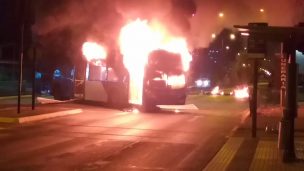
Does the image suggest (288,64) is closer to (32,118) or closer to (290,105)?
(290,105)

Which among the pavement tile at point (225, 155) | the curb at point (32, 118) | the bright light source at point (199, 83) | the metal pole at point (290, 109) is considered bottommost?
the pavement tile at point (225, 155)

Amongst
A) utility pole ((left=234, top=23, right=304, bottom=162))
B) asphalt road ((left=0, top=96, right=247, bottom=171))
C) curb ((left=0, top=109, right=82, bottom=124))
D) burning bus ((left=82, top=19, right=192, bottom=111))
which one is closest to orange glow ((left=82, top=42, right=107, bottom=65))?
burning bus ((left=82, top=19, right=192, bottom=111))

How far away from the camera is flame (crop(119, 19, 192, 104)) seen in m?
26.3

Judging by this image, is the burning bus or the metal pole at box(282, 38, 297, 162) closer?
the metal pole at box(282, 38, 297, 162)

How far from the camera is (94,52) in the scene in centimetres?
3016

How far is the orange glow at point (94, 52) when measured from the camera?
96.3 feet

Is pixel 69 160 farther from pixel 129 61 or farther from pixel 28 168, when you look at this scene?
pixel 129 61

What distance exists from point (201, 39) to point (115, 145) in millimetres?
19082

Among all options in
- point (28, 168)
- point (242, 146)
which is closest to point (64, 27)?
point (242, 146)

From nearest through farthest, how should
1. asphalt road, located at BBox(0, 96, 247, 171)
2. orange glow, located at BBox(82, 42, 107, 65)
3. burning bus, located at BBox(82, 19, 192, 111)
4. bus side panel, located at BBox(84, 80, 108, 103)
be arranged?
asphalt road, located at BBox(0, 96, 247, 171) → burning bus, located at BBox(82, 19, 192, 111) → bus side panel, located at BBox(84, 80, 108, 103) → orange glow, located at BBox(82, 42, 107, 65)

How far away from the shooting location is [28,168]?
29.9 feet

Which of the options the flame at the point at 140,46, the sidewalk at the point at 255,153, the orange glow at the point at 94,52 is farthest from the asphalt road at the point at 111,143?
the orange glow at the point at 94,52

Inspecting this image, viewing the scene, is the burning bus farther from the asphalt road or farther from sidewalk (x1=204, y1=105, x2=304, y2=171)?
sidewalk (x1=204, y1=105, x2=304, y2=171)

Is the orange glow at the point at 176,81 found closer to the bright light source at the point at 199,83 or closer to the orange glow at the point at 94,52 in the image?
the orange glow at the point at 94,52
